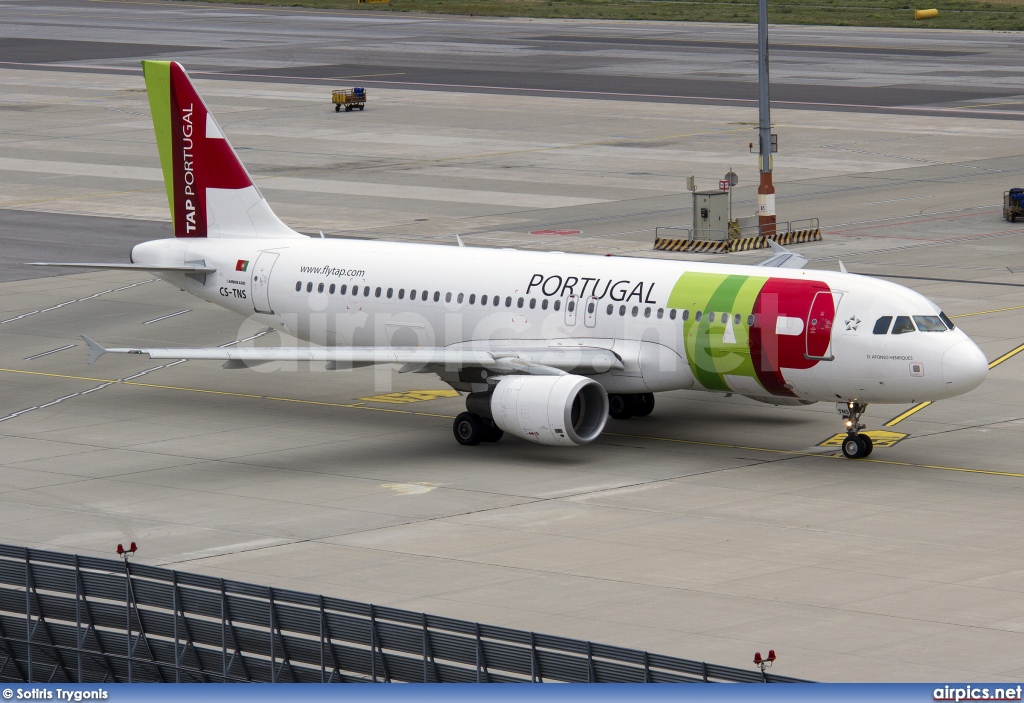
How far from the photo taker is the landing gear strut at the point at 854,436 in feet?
127

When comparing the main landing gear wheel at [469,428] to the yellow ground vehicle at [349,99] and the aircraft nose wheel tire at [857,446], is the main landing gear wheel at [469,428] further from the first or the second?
the yellow ground vehicle at [349,99]

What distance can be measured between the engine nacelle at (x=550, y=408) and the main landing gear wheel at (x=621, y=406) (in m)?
3.30

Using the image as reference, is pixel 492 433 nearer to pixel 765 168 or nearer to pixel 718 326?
pixel 718 326

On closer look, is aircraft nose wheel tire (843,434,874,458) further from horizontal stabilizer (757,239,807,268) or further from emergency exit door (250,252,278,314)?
emergency exit door (250,252,278,314)

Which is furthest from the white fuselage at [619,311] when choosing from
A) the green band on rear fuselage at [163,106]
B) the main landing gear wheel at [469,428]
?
the green band on rear fuselage at [163,106]

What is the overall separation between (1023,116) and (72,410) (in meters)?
71.4

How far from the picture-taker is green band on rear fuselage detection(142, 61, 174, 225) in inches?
1890

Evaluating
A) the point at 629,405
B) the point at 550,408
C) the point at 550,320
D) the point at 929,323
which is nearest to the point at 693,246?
the point at 629,405

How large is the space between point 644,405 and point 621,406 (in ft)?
2.32

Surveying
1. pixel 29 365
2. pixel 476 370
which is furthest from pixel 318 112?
pixel 476 370

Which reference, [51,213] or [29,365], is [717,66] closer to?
[51,213]

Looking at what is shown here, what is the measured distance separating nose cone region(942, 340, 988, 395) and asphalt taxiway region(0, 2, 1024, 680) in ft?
6.46

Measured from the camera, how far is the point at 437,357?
40188 mm

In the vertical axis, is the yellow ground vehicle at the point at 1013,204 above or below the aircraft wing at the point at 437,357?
above
